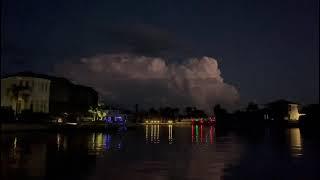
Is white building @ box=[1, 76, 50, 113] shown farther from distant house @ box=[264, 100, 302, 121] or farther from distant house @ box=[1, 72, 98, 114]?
distant house @ box=[264, 100, 302, 121]

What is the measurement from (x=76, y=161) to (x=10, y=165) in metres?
4.53

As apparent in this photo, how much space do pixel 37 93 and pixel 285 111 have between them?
104m

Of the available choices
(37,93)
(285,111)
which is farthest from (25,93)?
(285,111)

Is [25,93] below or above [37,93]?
below

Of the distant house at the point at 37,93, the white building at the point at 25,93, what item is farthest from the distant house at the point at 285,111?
the white building at the point at 25,93

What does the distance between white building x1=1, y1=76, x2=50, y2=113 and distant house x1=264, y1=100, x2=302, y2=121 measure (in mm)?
99188

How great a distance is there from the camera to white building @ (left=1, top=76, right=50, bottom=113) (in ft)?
306

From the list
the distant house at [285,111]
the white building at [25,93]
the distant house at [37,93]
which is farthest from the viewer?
the distant house at [285,111]

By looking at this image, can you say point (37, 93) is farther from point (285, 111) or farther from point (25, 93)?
point (285, 111)

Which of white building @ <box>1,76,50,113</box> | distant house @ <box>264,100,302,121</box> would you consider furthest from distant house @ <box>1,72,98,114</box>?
distant house @ <box>264,100,302,121</box>

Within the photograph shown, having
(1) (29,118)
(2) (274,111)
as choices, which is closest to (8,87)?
(1) (29,118)

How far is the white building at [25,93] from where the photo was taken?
9325 centimetres

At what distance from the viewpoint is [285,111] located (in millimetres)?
164625

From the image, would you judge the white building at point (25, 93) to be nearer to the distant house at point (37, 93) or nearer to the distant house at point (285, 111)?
the distant house at point (37, 93)
